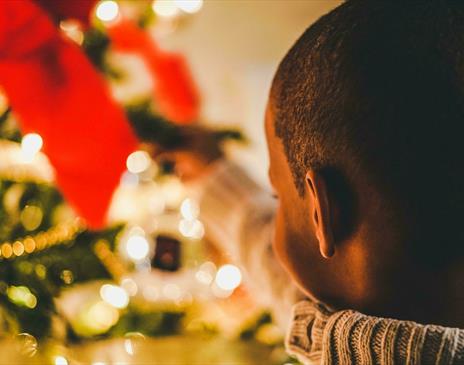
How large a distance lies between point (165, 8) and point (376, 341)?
2.39ft

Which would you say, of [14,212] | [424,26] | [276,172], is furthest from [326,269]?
[14,212]

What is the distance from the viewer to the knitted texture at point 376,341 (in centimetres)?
49

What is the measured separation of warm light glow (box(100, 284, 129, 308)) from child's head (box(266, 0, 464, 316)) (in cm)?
39

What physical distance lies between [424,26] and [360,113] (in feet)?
0.31

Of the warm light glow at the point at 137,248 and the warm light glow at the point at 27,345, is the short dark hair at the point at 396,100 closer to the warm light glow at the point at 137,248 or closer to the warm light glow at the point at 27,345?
the warm light glow at the point at 27,345

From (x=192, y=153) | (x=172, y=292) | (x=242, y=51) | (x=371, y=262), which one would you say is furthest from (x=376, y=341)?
(x=242, y=51)

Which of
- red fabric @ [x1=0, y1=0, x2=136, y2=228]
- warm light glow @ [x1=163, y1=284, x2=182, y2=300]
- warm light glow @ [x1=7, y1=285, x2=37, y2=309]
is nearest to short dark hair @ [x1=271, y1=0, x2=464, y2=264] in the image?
red fabric @ [x1=0, y1=0, x2=136, y2=228]

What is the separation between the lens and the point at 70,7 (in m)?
0.66

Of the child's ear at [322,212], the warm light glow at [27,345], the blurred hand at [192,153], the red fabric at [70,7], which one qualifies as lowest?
the warm light glow at [27,345]

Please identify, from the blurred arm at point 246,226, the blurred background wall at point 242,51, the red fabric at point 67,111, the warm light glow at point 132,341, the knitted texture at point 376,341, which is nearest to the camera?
the knitted texture at point 376,341

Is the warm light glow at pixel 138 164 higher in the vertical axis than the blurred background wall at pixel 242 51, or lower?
lower

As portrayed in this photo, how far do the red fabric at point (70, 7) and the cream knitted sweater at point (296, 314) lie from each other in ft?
1.26

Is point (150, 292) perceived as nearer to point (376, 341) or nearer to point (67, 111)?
point (67, 111)

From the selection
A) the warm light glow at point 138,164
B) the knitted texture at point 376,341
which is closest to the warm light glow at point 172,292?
the warm light glow at point 138,164
